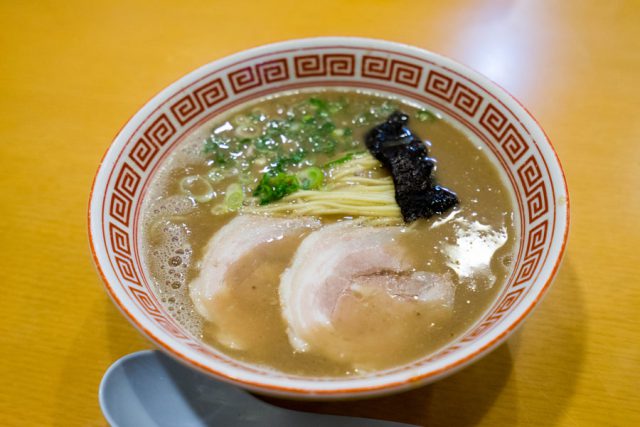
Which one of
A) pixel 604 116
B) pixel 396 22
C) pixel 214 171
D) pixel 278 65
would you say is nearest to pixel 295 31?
pixel 396 22

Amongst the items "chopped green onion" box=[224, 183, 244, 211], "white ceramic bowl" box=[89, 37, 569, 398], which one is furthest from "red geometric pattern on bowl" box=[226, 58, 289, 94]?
"chopped green onion" box=[224, 183, 244, 211]

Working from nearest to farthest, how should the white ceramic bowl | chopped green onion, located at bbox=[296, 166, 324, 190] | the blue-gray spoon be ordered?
the white ceramic bowl, the blue-gray spoon, chopped green onion, located at bbox=[296, 166, 324, 190]

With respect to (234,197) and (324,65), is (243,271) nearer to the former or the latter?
(234,197)

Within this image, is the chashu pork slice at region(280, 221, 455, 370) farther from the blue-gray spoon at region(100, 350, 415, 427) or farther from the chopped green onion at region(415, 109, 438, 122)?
the chopped green onion at region(415, 109, 438, 122)

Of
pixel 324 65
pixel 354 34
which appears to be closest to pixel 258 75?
pixel 324 65

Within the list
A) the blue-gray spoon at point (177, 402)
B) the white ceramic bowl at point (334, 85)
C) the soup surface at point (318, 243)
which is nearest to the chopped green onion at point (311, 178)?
the soup surface at point (318, 243)

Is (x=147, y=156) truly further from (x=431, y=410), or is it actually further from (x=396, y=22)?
(x=396, y=22)

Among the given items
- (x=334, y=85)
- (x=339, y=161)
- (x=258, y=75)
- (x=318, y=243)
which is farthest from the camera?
(x=334, y=85)
